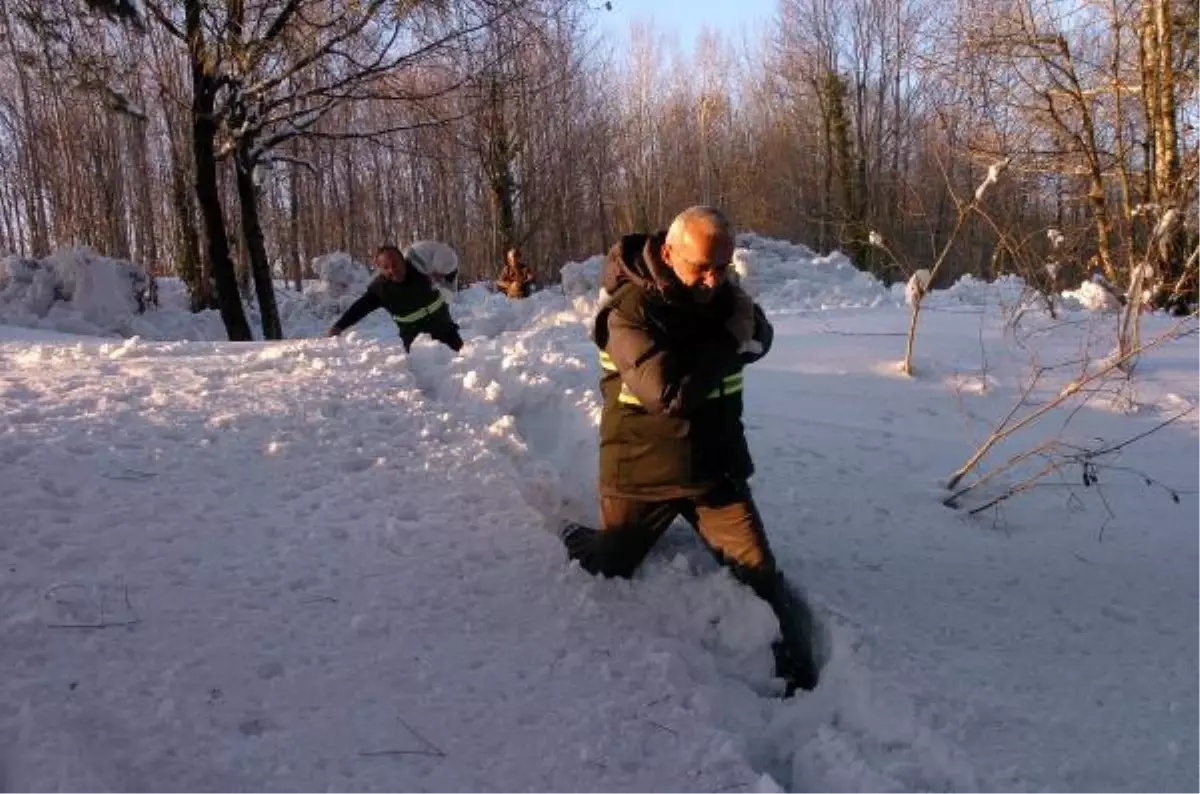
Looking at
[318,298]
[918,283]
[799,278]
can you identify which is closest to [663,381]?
[918,283]

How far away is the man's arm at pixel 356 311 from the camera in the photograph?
7.25 meters

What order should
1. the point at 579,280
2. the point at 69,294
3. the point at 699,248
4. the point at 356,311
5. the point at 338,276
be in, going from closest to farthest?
the point at 699,248 → the point at 356,311 → the point at 69,294 → the point at 579,280 → the point at 338,276

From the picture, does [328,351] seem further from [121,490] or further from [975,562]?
[975,562]

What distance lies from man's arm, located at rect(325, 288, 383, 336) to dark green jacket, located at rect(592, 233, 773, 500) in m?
4.17

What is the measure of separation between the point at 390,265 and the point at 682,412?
4.96m

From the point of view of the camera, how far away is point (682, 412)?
10.7 feet

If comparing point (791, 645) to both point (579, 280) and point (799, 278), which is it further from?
point (799, 278)

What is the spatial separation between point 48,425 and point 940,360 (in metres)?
5.87

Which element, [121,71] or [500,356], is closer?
[500,356]

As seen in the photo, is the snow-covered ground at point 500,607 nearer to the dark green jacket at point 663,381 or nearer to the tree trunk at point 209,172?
the dark green jacket at point 663,381

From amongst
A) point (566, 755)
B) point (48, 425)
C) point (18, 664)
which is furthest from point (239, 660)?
point (48, 425)

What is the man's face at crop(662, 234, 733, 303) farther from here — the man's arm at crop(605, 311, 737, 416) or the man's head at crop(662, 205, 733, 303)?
the man's arm at crop(605, 311, 737, 416)

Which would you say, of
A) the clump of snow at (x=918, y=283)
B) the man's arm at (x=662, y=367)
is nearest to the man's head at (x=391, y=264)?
the clump of snow at (x=918, y=283)

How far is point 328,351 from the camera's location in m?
6.12
